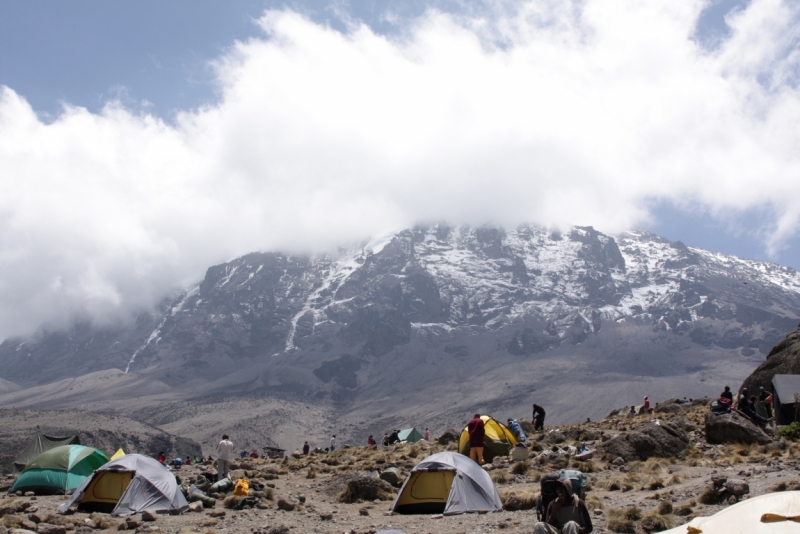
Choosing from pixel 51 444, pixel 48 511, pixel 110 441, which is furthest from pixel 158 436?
pixel 48 511

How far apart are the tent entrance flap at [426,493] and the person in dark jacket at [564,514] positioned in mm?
7080

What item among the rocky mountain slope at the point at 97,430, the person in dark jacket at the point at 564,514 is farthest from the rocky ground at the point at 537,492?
the rocky mountain slope at the point at 97,430

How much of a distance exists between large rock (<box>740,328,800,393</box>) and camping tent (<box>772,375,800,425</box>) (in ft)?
15.4

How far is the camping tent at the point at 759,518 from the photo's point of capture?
981cm

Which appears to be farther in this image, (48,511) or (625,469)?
(625,469)

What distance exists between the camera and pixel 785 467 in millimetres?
18109

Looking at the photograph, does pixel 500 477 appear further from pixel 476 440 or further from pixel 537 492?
pixel 537 492

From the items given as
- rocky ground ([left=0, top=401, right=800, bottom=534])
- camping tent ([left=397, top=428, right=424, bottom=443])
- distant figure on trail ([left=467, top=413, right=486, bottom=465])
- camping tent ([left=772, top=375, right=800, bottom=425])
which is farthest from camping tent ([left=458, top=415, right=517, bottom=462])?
camping tent ([left=397, top=428, right=424, bottom=443])

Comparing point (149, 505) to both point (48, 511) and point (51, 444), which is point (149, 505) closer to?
point (48, 511)

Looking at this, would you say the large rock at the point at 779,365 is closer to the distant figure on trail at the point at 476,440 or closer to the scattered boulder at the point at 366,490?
the distant figure on trail at the point at 476,440

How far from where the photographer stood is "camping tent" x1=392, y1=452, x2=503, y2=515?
57.1 ft

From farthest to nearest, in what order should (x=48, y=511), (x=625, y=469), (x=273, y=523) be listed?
(x=625, y=469), (x=48, y=511), (x=273, y=523)

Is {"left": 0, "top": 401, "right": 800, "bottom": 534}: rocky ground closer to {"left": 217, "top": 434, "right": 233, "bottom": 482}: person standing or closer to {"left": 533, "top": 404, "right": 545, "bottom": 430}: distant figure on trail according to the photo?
{"left": 217, "top": 434, "right": 233, "bottom": 482}: person standing

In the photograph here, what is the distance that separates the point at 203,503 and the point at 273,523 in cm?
361
